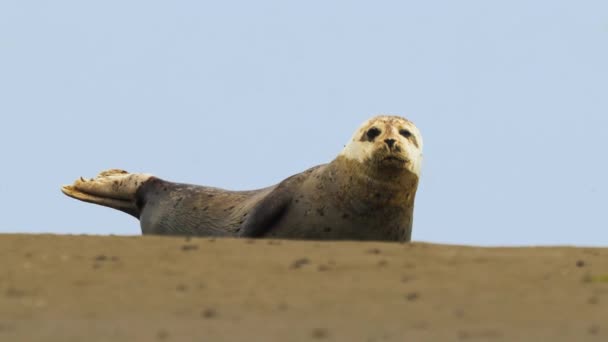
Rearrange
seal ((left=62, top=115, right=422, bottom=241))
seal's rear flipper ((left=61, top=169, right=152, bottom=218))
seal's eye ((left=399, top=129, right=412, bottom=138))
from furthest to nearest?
seal's rear flipper ((left=61, top=169, right=152, bottom=218)) → seal's eye ((left=399, top=129, right=412, bottom=138)) → seal ((left=62, top=115, right=422, bottom=241))

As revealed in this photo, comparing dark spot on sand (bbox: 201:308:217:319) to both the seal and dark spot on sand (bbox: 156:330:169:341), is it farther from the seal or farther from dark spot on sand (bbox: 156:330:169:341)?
the seal

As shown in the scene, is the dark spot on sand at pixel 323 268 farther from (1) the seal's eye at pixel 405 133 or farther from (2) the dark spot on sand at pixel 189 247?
(1) the seal's eye at pixel 405 133

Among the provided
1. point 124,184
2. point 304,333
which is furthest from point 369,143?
point 304,333

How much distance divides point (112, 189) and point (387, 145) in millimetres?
4530

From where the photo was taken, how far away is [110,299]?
758cm

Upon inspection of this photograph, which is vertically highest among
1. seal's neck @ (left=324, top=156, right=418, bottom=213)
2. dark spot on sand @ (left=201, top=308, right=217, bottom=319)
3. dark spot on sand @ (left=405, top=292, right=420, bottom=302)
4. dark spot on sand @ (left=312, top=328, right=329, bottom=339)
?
seal's neck @ (left=324, top=156, right=418, bottom=213)

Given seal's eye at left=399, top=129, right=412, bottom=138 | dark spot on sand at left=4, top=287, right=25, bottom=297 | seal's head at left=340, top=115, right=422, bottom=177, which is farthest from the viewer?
seal's eye at left=399, top=129, right=412, bottom=138

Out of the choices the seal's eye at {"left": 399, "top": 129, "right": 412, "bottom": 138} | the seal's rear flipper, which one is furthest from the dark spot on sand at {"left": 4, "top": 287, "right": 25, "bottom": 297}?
the seal's rear flipper

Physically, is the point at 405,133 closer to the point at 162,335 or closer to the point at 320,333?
the point at 320,333

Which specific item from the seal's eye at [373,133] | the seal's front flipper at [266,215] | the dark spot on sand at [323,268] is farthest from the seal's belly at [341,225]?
the dark spot on sand at [323,268]

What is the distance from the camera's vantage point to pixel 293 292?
25.3 feet

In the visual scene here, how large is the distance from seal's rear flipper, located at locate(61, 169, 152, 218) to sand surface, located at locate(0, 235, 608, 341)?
5.58 meters

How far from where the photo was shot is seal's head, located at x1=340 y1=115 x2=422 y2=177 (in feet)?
39.1

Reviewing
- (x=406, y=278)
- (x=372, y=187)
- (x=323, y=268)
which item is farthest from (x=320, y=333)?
(x=372, y=187)
